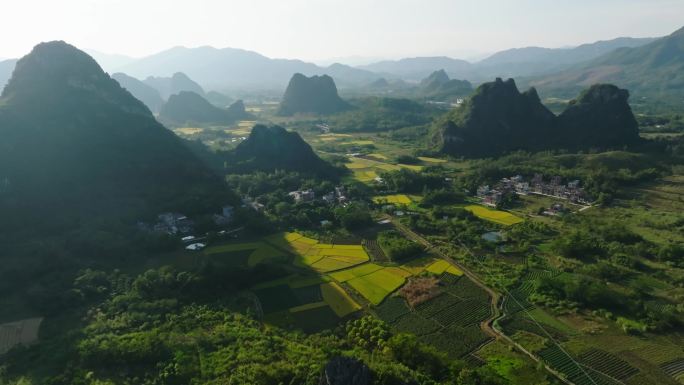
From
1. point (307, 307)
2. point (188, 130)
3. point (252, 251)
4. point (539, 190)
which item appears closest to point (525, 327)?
point (307, 307)

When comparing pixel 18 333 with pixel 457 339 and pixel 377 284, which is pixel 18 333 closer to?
pixel 377 284

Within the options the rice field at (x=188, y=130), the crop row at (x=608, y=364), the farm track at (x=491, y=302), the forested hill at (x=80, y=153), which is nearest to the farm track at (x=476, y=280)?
the farm track at (x=491, y=302)

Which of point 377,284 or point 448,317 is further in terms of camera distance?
point 377,284

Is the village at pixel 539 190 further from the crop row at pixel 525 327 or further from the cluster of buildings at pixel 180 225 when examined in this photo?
the cluster of buildings at pixel 180 225

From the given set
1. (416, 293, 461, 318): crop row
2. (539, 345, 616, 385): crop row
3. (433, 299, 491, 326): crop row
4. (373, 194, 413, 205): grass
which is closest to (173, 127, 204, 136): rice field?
(373, 194, 413, 205): grass

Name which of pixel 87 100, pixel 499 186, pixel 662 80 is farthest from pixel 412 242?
pixel 662 80

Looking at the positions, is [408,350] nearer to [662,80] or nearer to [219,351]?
[219,351]
